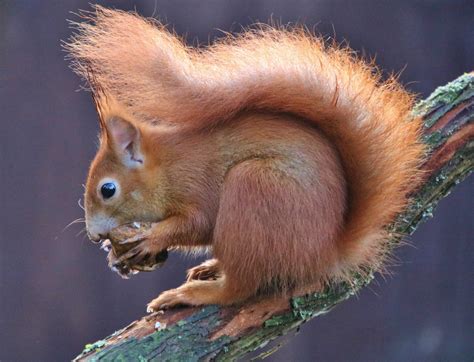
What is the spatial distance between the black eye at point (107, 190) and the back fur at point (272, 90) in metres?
0.22

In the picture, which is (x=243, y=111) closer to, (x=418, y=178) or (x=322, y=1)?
(x=418, y=178)

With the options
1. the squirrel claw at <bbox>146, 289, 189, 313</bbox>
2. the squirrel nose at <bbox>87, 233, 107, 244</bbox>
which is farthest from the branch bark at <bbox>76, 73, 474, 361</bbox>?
the squirrel nose at <bbox>87, 233, 107, 244</bbox>

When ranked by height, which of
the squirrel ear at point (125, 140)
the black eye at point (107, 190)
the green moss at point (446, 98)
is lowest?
the black eye at point (107, 190)

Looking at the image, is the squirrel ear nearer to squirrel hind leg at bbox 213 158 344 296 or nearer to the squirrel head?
the squirrel head

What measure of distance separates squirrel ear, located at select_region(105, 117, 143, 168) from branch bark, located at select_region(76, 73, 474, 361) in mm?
411

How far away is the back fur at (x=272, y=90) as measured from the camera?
1807 mm

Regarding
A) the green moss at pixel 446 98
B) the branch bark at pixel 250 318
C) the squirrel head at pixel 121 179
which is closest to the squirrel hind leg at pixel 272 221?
the branch bark at pixel 250 318

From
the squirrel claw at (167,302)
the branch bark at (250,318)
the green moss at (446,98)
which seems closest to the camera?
the branch bark at (250,318)

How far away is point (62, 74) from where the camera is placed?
321 cm

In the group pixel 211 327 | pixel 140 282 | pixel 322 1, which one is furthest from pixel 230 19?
pixel 211 327

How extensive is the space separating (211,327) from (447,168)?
89 cm

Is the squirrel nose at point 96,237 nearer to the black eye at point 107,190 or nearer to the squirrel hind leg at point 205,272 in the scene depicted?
the black eye at point 107,190

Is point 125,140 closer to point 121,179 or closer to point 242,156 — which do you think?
point 121,179

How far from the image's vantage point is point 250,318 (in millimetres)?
1841
